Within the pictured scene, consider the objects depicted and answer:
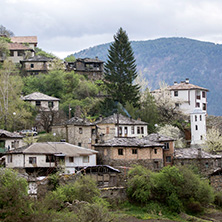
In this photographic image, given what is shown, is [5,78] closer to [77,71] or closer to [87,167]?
[77,71]

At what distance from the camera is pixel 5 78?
85000 mm

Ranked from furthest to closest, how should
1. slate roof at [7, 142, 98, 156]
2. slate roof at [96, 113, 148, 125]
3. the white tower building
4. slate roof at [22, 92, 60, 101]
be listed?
slate roof at [22, 92, 60, 101] < the white tower building < slate roof at [96, 113, 148, 125] < slate roof at [7, 142, 98, 156]

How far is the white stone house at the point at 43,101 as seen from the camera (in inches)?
3401

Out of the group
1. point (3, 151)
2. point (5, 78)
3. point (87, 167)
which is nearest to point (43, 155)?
point (87, 167)

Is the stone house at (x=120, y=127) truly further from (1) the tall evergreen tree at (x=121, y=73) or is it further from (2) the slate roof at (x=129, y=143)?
(1) the tall evergreen tree at (x=121, y=73)

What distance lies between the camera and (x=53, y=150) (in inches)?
2354

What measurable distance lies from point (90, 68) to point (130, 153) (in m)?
47.8

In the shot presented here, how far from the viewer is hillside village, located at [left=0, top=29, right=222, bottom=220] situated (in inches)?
2307

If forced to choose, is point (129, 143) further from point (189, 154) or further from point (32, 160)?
point (32, 160)

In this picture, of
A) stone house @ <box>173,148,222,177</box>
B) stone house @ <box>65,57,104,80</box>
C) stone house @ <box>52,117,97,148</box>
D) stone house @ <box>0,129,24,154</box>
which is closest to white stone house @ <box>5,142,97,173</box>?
stone house @ <box>52,117,97,148</box>

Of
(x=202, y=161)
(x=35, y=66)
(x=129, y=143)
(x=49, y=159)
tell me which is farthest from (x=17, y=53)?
(x=202, y=161)

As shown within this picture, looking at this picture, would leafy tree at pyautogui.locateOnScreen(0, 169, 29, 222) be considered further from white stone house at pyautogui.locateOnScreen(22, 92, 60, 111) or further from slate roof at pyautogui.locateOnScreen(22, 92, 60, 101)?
slate roof at pyautogui.locateOnScreen(22, 92, 60, 101)

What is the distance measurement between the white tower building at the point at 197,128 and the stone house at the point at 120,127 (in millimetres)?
9324

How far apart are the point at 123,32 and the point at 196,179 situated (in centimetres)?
4145
